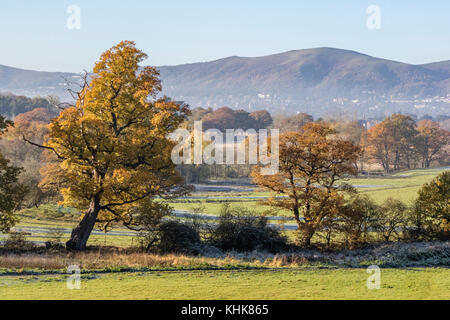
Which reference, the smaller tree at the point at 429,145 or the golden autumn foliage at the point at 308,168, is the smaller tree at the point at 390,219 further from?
the smaller tree at the point at 429,145

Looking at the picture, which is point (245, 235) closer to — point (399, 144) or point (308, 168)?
point (308, 168)

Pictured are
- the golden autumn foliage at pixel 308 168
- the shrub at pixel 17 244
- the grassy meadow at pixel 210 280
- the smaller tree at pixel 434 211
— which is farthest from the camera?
the golden autumn foliage at pixel 308 168

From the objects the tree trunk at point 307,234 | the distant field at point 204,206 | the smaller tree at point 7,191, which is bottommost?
the distant field at point 204,206

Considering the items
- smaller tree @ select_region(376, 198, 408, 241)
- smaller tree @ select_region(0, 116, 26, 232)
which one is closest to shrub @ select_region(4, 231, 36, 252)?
smaller tree @ select_region(0, 116, 26, 232)

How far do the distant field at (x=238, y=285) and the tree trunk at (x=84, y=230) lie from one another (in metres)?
11.0

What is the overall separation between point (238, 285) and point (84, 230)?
15452 mm

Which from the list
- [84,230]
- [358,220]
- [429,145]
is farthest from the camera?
[429,145]

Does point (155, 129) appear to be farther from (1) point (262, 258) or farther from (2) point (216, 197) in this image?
(2) point (216, 197)

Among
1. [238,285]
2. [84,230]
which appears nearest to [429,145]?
[84,230]

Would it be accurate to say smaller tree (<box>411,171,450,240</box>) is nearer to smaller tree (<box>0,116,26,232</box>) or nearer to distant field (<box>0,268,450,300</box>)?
distant field (<box>0,268,450,300</box>)

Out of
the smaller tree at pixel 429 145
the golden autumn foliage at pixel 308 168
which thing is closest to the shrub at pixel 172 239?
the golden autumn foliage at pixel 308 168

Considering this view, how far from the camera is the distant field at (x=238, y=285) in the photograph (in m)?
14.1

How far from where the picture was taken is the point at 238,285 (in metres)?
16.1
